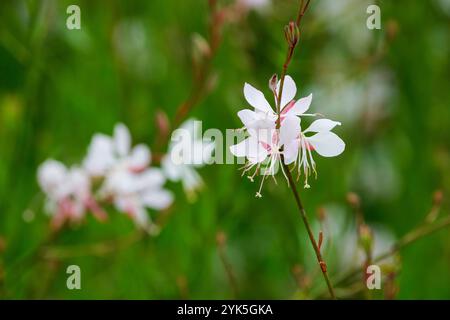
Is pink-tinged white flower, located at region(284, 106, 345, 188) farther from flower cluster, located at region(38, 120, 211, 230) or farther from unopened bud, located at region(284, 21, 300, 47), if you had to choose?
flower cluster, located at region(38, 120, 211, 230)

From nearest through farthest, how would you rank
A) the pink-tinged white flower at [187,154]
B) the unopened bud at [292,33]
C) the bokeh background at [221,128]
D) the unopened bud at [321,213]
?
the unopened bud at [292,33] < the unopened bud at [321,213] < the pink-tinged white flower at [187,154] < the bokeh background at [221,128]

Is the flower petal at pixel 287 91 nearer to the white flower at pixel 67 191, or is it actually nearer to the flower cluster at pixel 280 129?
the flower cluster at pixel 280 129

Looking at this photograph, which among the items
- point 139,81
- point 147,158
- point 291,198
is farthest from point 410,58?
point 147,158

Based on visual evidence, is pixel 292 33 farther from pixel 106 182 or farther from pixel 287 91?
pixel 106 182

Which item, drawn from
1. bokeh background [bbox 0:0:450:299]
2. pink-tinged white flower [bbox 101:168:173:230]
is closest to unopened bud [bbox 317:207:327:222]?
bokeh background [bbox 0:0:450:299]

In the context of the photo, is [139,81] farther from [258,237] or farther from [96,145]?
[96,145]

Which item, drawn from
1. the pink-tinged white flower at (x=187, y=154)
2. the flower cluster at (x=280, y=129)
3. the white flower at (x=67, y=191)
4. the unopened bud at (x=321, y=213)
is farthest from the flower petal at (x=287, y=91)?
the white flower at (x=67, y=191)
